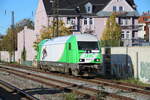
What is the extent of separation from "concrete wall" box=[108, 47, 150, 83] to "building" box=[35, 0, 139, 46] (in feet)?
120

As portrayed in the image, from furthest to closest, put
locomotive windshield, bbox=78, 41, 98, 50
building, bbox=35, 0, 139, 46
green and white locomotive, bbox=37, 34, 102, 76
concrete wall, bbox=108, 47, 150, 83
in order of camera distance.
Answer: building, bbox=35, 0, 139, 46 < locomotive windshield, bbox=78, 41, 98, 50 < green and white locomotive, bbox=37, 34, 102, 76 < concrete wall, bbox=108, 47, 150, 83

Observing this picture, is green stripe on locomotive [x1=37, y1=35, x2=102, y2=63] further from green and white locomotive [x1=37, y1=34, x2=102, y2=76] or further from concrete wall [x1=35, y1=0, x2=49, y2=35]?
concrete wall [x1=35, y1=0, x2=49, y2=35]

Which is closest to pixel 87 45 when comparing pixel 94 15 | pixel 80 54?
pixel 80 54

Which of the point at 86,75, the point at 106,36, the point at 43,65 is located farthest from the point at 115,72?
the point at 106,36

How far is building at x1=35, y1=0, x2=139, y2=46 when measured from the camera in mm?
66250

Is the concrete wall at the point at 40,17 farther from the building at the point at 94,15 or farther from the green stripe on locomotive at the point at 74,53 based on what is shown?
the green stripe on locomotive at the point at 74,53

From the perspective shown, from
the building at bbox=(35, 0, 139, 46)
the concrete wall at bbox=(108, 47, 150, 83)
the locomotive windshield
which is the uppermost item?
the building at bbox=(35, 0, 139, 46)

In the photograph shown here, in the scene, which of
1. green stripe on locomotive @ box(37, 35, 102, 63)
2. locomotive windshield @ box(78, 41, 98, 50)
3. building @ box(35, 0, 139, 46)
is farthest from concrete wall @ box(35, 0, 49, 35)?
locomotive windshield @ box(78, 41, 98, 50)

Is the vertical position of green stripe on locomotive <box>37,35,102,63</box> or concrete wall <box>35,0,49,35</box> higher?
concrete wall <box>35,0,49,35</box>

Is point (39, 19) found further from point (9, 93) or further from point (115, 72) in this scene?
point (9, 93)

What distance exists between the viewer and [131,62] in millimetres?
26469

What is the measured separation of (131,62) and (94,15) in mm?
41342

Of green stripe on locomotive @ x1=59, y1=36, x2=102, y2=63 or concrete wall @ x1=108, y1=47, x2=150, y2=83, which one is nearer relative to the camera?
concrete wall @ x1=108, y1=47, x2=150, y2=83

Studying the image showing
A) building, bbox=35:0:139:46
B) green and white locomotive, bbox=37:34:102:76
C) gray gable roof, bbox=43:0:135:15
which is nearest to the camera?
green and white locomotive, bbox=37:34:102:76
